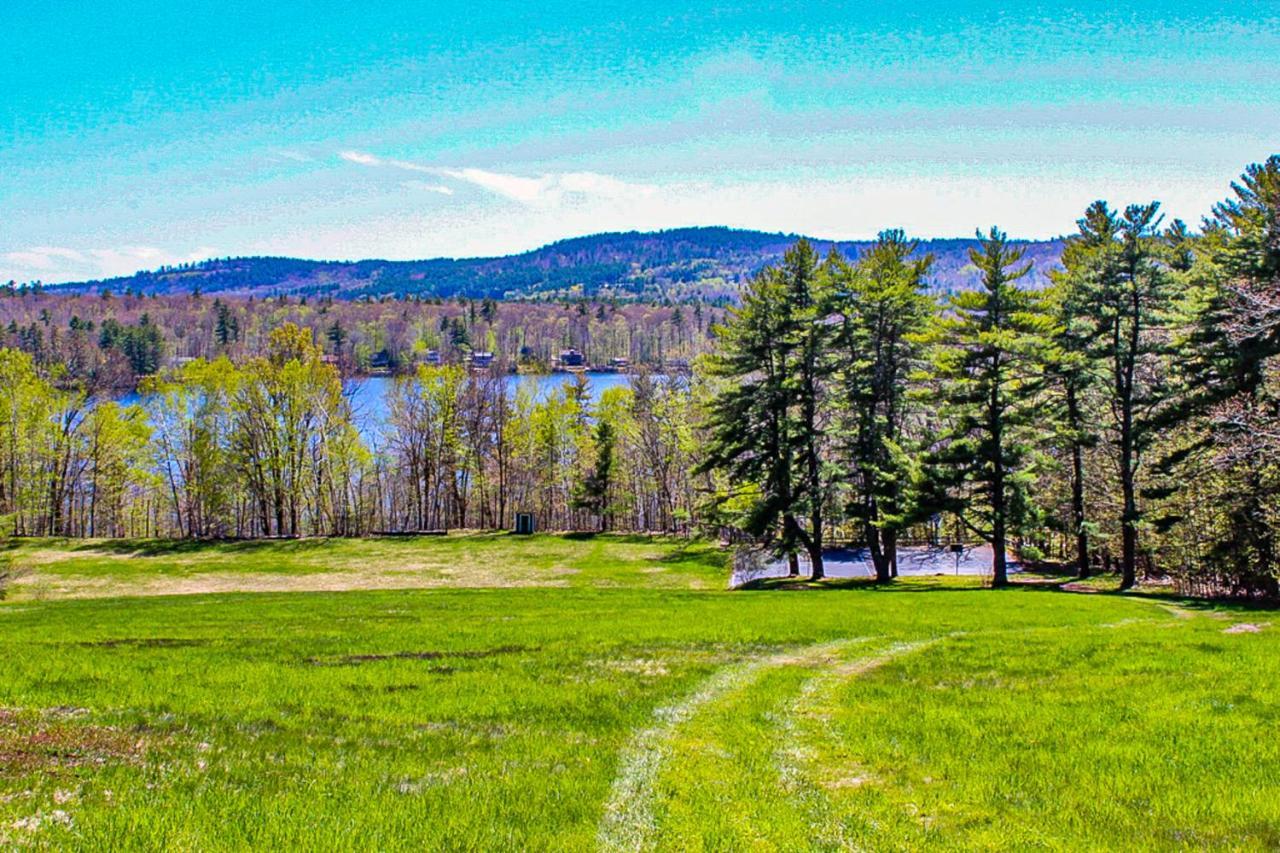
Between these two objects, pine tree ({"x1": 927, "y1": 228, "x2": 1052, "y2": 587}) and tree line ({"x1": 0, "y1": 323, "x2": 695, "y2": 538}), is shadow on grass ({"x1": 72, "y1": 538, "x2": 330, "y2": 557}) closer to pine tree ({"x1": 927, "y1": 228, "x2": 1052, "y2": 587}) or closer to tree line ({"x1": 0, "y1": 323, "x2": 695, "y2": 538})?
tree line ({"x1": 0, "y1": 323, "x2": 695, "y2": 538})

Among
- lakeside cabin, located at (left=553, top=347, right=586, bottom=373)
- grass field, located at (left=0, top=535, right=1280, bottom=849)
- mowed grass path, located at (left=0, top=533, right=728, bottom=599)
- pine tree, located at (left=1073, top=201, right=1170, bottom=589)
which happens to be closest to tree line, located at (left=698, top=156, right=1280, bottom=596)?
pine tree, located at (left=1073, top=201, right=1170, bottom=589)

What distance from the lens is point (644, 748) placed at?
8.66 m

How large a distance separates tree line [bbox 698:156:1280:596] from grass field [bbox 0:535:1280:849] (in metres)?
10.9

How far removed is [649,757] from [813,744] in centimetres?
211

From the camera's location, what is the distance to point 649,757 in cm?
831

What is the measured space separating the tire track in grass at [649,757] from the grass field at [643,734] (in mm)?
37

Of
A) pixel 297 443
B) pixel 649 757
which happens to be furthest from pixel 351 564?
pixel 649 757

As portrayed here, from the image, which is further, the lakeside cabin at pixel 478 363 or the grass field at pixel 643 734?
the lakeside cabin at pixel 478 363

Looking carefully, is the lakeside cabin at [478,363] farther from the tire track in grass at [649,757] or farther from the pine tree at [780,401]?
the tire track in grass at [649,757]

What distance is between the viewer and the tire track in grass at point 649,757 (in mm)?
6246

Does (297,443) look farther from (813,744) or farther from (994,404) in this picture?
(813,744)

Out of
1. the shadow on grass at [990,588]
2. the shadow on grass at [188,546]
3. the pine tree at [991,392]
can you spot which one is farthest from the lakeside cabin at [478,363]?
the pine tree at [991,392]

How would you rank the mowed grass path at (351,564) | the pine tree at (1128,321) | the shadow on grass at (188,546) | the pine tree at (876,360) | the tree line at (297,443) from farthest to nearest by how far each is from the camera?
the tree line at (297,443), the shadow on grass at (188,546), the mowed grass path at (351,564), the pine tree at (876,360), the pine tree at (1128,321)

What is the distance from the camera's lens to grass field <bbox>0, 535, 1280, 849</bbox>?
20.2 feet
